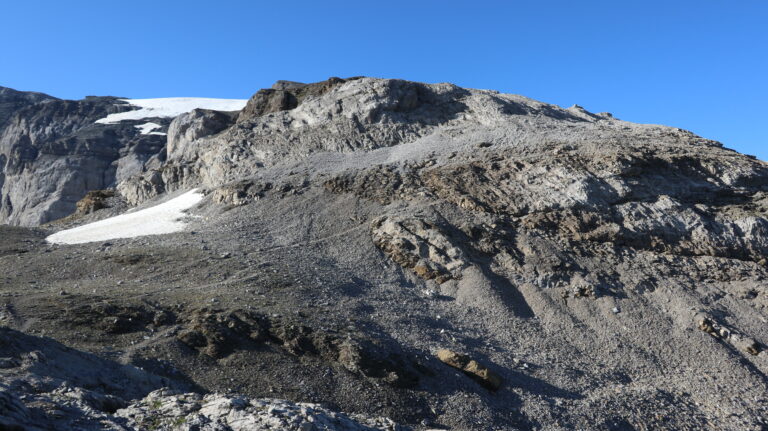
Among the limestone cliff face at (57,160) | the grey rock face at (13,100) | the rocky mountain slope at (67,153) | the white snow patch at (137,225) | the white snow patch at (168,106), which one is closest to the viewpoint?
the white snow patch at (137,225)

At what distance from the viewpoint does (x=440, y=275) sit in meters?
25.3

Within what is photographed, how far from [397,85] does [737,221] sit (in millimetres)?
24620

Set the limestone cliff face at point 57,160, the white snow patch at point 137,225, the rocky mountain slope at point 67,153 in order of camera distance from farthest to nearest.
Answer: the rocky mountain slope at point 67,153 < the limestone cliff face at point 57,160 < the white snow patch at point 137,225

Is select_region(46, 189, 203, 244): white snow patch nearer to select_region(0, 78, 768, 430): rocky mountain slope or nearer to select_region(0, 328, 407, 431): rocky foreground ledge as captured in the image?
select_region(0, 78, 768, 430): rocky mountain slope

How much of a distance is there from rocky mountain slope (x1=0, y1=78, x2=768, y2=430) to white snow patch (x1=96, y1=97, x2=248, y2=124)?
6794 centimetres

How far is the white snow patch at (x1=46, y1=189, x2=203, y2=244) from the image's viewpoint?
99.7ft

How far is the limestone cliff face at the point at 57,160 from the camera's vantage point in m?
73.3

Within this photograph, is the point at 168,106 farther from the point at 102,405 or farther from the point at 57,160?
the point at 102,405

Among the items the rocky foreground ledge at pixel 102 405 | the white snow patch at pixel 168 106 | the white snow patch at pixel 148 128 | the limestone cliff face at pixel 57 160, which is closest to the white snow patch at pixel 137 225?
the rocky foreground ledge at pixel 102 405

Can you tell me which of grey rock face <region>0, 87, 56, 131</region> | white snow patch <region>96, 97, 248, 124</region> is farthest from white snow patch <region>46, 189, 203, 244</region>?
grey rock face <region>0, 87, 56, 131</region>

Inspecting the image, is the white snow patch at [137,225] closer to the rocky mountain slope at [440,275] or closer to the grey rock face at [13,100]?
the rocky mountain slope at [440,275]

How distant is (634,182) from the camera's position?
2936cm

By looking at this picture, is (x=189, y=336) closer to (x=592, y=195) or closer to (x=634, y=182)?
(x=592, y=195)

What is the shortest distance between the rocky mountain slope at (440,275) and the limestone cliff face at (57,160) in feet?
136
